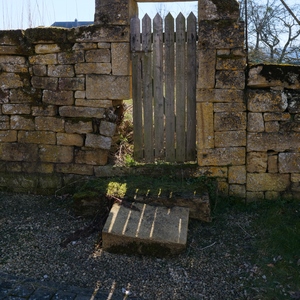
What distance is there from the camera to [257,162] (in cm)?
479

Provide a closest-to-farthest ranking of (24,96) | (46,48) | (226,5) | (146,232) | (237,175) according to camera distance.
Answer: (146,232)
(226,5)
(237,175)
(46,48)
(24,96)

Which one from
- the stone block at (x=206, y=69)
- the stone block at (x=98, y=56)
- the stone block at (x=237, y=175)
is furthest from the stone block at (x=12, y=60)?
the stone block at (x=237, y=175)

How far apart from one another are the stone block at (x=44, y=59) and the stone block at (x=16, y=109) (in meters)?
0.63

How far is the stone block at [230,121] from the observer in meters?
4.69

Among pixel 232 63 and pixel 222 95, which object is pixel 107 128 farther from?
pixel 232 63

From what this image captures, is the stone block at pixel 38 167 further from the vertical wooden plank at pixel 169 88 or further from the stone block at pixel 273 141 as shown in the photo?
the stone block at pixel 273 141

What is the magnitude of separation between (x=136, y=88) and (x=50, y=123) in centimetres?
132

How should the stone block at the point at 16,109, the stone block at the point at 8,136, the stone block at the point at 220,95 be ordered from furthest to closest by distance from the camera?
1. the stone block at the point at 8,136
2. the stone block at the point at 16,109
3. the stone block at the point at 220,95

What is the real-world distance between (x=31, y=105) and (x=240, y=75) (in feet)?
9.54

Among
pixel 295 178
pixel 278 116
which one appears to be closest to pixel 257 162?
pixel 295 178

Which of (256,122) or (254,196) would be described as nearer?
A: (256,122)

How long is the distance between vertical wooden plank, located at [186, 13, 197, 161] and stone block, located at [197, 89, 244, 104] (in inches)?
13.1

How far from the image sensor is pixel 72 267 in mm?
3783

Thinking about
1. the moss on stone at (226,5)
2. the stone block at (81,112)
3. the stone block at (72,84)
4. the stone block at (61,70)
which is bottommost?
the stone block at (81,112)
